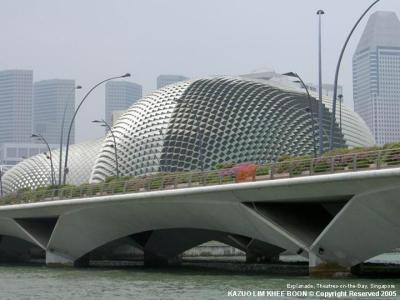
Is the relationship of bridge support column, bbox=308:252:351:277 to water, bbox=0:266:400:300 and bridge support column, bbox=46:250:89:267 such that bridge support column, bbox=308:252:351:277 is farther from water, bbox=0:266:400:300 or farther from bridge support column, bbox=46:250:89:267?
bridge support column, bbox=46:250:89:267

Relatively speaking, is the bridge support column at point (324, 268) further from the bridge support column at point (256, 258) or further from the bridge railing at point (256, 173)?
the bridge support column at point (256, 258)

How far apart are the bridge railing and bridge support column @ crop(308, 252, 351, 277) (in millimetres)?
4410

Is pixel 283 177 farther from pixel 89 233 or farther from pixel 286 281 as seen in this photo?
pixel 89 233

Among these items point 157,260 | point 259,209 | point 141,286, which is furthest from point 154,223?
point 141,286

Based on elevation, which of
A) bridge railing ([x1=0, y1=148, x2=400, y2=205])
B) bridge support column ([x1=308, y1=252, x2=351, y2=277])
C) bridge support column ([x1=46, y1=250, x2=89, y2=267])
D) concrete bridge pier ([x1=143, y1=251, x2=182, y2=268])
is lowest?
concrete bridge pier ([x1=143, y1=251, x2=182, y2=268])

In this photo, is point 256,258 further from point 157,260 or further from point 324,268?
point 324,268

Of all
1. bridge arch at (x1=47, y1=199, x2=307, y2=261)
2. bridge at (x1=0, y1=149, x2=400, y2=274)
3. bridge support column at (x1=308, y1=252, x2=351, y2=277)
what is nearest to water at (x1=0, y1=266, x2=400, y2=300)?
bridge support column at (x1=308, y1=252, x2=351, y2=277)

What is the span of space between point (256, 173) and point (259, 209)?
1888 mm

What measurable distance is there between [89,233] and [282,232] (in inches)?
778

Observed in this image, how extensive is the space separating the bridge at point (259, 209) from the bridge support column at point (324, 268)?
0.05 meters

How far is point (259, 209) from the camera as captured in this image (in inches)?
1567

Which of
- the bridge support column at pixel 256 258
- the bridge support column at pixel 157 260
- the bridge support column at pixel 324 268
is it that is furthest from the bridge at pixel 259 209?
the bridge support column at pixel 256 258

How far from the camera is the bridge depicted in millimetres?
33906

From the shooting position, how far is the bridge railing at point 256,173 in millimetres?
33375
